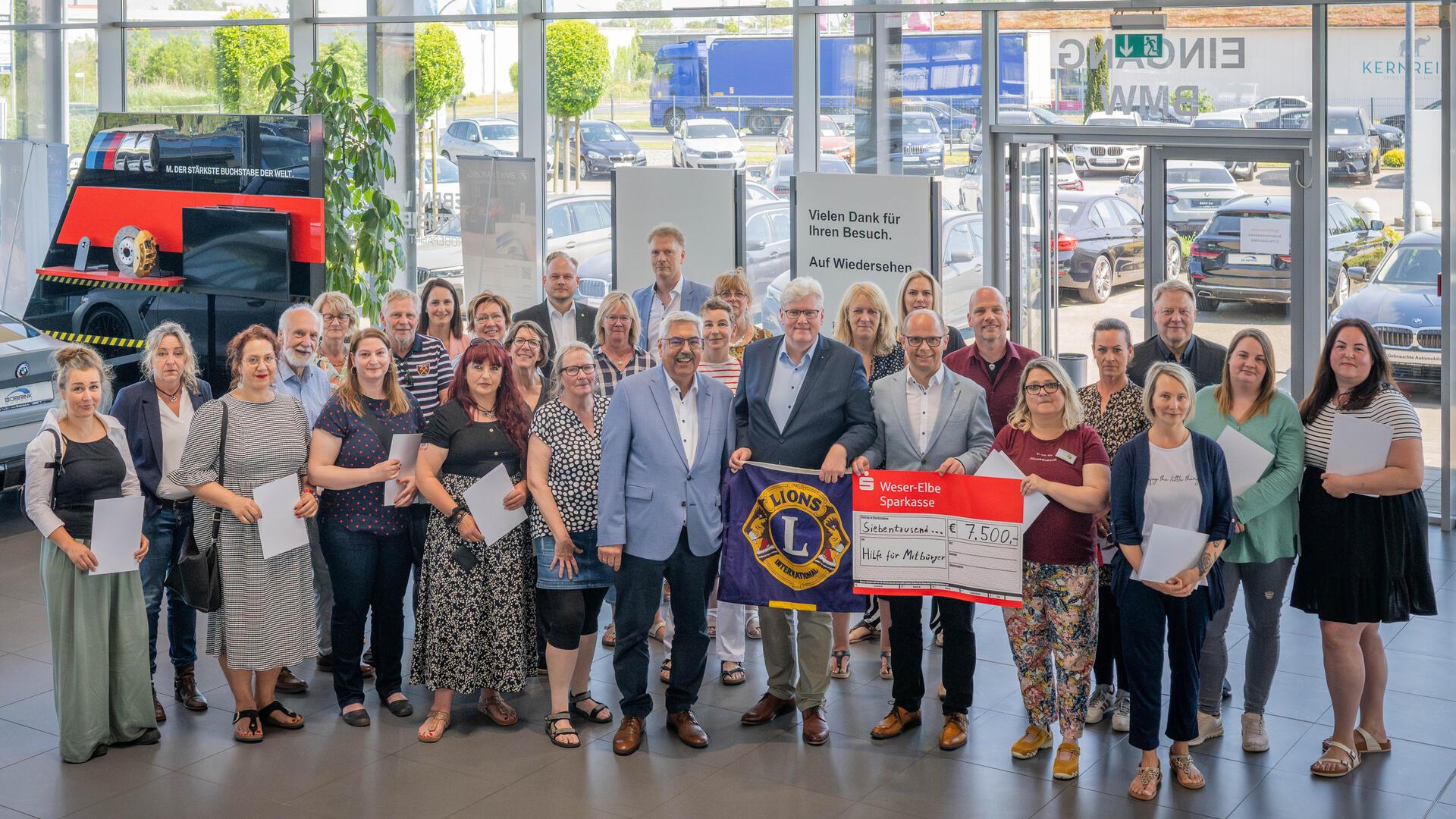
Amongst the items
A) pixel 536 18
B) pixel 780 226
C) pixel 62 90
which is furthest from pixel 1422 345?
pixel 62 90

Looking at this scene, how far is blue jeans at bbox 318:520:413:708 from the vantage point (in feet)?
18.0

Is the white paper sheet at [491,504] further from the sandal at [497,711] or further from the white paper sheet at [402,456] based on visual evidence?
the sandal at [497,711]

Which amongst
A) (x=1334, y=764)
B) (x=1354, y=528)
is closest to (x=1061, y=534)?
(x=1354, y=528)

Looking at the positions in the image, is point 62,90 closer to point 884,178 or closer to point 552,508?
point 884,178

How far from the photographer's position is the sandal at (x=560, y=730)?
539cm

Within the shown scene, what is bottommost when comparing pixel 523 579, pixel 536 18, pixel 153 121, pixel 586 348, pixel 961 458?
pixel 523 579

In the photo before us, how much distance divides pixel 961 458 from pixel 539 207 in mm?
6791

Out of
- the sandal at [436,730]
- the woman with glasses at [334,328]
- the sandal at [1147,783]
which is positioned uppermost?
the woman with glasses at [334,328]

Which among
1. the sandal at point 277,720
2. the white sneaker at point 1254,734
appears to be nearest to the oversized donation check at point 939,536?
the white sneaker at point 1254,734

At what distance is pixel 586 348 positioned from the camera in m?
5.32

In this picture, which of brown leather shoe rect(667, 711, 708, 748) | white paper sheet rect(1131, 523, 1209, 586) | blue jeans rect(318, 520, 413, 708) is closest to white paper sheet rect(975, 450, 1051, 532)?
white paper sheet rect(1131, 523, 1209, 586)

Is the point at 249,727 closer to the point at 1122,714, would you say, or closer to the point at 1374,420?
the point at 1122,714

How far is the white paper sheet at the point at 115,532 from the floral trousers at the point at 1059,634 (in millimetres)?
3209

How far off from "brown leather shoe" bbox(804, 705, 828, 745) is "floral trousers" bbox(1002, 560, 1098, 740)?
0.78m
